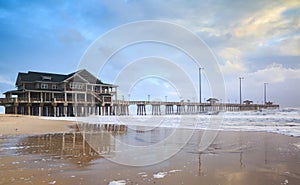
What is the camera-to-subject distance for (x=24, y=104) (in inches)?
1542

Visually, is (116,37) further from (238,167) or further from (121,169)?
(238,167)

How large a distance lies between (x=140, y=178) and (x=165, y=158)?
6.73ft

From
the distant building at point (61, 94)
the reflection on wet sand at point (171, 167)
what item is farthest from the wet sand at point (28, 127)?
the distant building at point (61, 94)

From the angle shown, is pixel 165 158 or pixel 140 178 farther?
pixel 165 158

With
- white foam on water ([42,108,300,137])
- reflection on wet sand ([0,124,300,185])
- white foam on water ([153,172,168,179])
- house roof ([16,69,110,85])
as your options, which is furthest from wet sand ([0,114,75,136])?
house roof ([16,69,110,85])

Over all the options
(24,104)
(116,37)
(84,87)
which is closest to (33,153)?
(116,37)

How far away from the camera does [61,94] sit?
44.8 meters

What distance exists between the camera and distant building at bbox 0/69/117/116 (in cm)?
4166

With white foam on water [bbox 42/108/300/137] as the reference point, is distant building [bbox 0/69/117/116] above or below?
above

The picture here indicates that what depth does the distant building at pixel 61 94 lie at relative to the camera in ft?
137

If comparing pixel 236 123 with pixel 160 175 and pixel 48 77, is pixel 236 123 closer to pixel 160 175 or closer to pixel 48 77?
pixel 160 175

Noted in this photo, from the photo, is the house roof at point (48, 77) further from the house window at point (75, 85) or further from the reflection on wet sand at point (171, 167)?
the reflection on wet sand at point (171, 167)

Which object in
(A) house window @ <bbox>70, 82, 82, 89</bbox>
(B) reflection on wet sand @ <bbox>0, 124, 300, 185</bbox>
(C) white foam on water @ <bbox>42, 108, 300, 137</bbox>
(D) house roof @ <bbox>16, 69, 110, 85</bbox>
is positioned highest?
(D) house roof @ <bbox>16, 69, 110, 85</bbox>

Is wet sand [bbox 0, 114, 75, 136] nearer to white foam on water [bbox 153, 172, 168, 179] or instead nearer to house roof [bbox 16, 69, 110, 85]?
white foam on water [bbox 153, 172, 168, 179]
